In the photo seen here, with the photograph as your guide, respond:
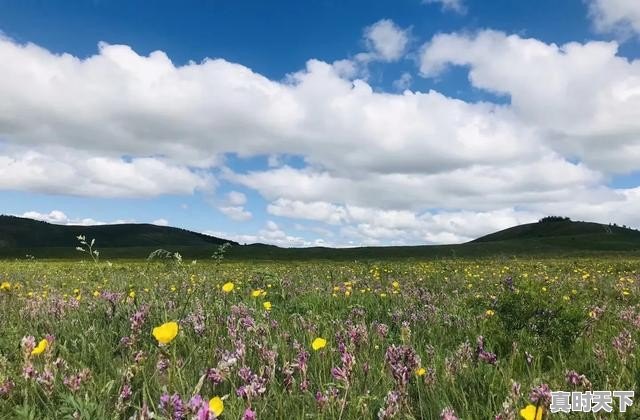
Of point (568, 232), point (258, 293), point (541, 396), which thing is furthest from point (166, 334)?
point (568, 232)

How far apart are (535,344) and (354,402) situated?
2.71 metres

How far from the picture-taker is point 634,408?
3158 millimetres

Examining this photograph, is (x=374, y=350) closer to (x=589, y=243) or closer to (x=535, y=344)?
(x=535, y=344)

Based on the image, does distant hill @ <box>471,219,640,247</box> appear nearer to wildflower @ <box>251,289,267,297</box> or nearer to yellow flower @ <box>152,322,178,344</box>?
wildflower @ <box>251,289,267,297</box>

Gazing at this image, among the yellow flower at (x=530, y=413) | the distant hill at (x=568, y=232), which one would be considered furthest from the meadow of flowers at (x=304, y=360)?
the distant hill at (x=568, y=232)

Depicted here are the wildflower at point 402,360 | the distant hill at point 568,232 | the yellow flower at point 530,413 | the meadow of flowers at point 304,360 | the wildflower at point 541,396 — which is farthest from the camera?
the distant hill at point 568,232

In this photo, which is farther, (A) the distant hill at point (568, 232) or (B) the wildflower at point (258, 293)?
(A) the distant hill at point (568, 232)

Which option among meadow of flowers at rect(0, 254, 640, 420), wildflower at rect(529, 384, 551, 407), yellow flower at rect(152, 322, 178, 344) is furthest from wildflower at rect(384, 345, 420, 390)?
yellow flower at rect(152, 322, 178, 344)

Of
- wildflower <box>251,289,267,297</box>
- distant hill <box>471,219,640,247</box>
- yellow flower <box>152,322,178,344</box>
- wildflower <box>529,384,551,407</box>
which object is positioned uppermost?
distant hill <box>471,219,640,247</box>

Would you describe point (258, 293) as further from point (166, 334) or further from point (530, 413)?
point (530, 413)

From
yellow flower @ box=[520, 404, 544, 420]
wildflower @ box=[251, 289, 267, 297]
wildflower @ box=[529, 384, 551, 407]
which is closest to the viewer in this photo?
yellow flower @ box=[520, 404, 544, 420]

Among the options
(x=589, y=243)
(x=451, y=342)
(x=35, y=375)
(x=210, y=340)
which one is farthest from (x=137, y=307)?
(x=589, y=243)

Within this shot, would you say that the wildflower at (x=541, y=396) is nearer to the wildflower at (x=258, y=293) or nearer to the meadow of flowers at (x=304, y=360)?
the meadow of flowers at (x=304, y=360)

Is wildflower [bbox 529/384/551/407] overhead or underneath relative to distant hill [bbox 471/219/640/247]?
underneath
